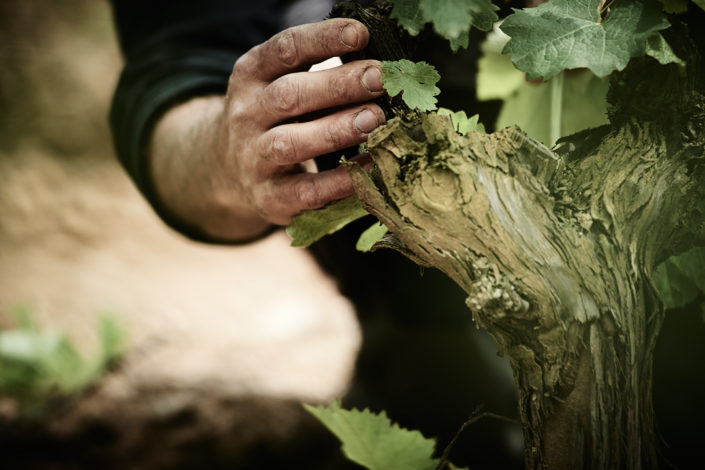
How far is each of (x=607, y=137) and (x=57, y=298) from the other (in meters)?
3.30

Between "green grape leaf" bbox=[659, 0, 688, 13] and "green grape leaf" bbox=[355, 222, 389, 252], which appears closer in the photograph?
"green grape leaf" bbox=[659, 0, 688, 13]

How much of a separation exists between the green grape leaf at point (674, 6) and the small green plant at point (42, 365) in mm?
2095

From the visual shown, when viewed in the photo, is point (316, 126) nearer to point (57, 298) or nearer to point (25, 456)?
point (25, 456)

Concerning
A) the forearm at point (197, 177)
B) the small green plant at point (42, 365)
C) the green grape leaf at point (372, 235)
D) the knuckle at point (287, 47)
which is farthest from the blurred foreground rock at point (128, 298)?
the knuckle at point (287, 47)

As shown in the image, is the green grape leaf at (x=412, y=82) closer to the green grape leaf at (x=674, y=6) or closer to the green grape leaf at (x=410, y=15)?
the green grape leaf at (x=410, y=15)

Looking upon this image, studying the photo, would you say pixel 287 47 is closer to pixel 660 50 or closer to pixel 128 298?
pixel 660 50

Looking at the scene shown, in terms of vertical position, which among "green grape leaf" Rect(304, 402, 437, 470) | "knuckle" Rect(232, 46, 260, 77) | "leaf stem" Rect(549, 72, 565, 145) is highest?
"knuckle" Rect(232, 46, 260, 77)

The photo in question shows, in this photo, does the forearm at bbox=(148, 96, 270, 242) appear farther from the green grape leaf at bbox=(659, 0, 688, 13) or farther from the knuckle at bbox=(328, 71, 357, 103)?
the green grape leaf at bbox=(659, 0, 688, 13)

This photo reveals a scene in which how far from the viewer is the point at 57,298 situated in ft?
9.59

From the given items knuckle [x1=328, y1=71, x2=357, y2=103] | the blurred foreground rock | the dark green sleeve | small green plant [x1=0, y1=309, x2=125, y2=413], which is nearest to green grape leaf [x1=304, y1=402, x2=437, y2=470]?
knuckle [x1=328, y1=71, x2=357, y2=103]

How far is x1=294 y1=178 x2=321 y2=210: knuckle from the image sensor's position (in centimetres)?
42

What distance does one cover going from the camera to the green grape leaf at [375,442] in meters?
0.38

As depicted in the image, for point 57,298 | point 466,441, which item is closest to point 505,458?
point 466,441

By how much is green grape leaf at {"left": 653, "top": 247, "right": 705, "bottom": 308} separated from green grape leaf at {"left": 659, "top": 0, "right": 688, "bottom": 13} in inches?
8.3
